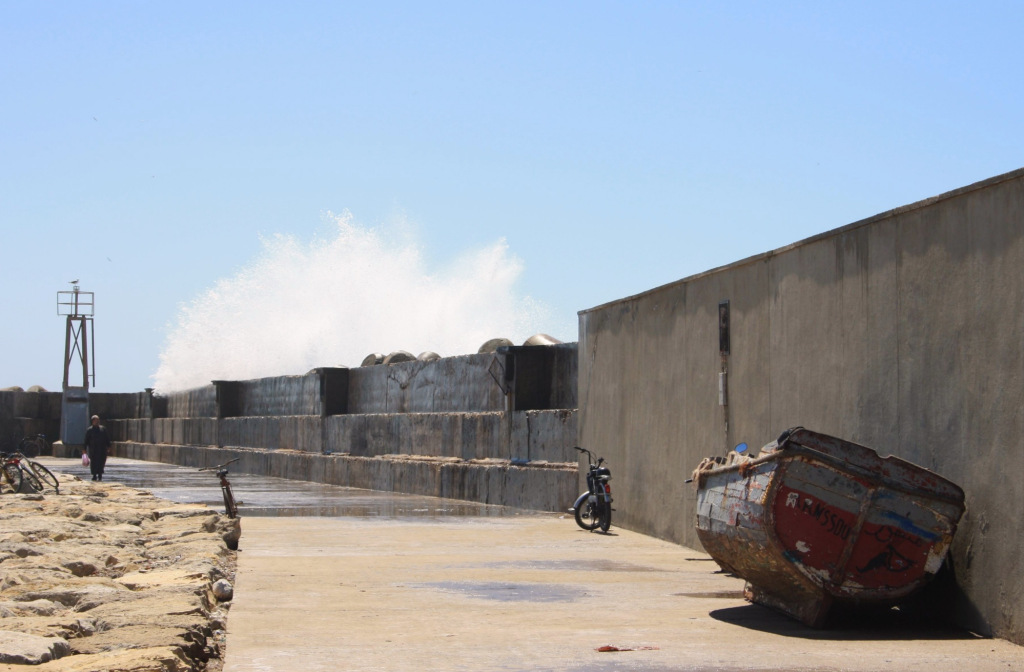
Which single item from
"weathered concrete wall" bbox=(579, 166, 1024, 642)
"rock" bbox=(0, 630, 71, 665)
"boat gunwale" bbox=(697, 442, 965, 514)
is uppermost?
"weathered concrete wall" bbox=(579, 166, 1024, 642)

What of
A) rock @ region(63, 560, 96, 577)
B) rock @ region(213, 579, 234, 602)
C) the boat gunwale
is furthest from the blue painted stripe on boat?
rock @ region(63, 560, 96, 577)

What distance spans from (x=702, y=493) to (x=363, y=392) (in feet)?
60.3

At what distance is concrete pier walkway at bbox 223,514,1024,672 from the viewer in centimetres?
635

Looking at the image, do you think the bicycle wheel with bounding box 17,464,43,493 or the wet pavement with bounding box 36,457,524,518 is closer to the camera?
the wet pavement with bounding box 36,457,524,518

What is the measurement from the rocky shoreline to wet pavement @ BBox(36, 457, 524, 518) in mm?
2597

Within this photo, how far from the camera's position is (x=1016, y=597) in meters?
6.86

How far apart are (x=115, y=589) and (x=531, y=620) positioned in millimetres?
2660

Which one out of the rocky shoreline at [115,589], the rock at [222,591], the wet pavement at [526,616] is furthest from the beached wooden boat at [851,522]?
the rock at [222,591]

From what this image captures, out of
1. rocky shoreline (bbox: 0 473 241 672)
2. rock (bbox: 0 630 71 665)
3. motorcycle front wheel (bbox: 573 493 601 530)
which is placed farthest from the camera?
motorcycle front wheel (bbox: 573 493 601 530)

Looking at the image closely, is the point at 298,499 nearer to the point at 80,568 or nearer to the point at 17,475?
the point at 17,475

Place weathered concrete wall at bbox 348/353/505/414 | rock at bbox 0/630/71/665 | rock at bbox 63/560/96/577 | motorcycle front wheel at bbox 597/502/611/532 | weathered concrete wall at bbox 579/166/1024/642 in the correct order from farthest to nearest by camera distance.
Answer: weathered concrete wall at bbox 348/353/505/414 < motorcycle front wheel at bbox 597/502/611/532 < rock at bbox 63/560/96/577 < weathered concrete wall at bbox 579/166/1024/642 < rock at bbox 0/630/71/665

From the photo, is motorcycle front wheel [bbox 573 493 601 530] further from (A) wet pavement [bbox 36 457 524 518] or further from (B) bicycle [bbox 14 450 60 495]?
(B) bicycle [bbox 14 450 60 495]

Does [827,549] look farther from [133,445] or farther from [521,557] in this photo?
[133,445]

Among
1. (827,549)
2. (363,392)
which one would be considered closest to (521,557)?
(827,549)
